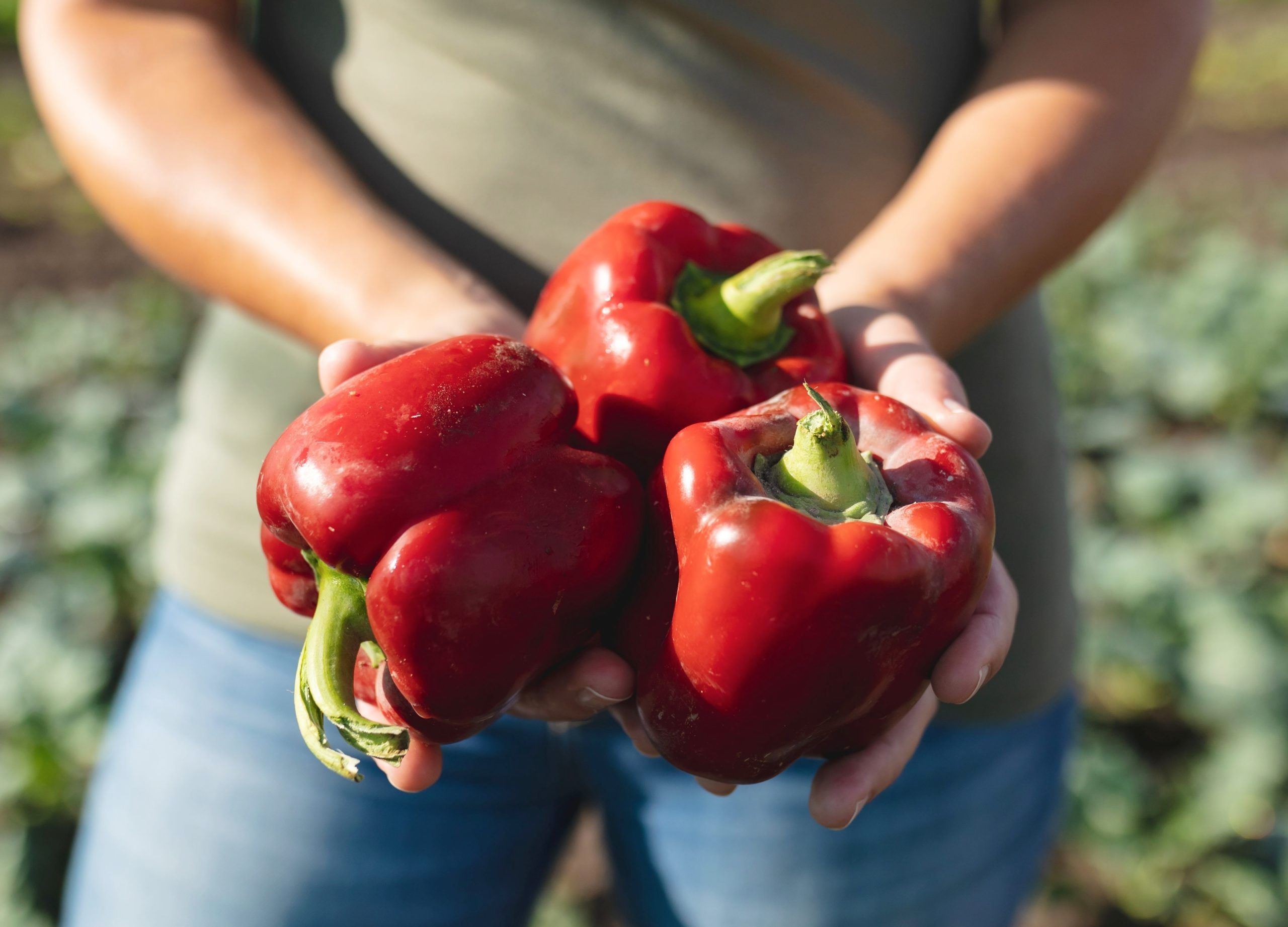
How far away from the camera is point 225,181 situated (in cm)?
172

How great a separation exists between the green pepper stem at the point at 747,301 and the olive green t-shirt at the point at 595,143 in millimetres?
258

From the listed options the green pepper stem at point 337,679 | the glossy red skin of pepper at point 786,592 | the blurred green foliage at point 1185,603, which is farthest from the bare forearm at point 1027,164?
the blurred green foliage at point 1185,603

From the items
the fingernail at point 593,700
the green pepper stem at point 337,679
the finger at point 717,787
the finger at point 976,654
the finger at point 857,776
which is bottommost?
the finger at point 717,787

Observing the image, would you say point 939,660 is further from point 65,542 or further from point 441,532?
point 65,542

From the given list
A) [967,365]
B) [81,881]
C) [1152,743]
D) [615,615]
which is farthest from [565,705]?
[1152,743]

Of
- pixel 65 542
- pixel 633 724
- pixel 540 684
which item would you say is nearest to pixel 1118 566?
pixel 633 724

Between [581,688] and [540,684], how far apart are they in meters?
0.08

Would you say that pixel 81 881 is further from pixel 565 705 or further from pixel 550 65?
pixel 550 65

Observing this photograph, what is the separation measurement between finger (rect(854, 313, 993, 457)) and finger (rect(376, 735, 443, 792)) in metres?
0.72

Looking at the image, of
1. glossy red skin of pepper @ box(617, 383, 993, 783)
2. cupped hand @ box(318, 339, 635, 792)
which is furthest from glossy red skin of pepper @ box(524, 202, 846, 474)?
cupped hand @ box(318, 339, 635, 792)

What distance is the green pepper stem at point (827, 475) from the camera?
4.07 ft

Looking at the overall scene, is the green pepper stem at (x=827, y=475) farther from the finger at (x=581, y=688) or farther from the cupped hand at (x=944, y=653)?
the finger at (x=581, y=688)

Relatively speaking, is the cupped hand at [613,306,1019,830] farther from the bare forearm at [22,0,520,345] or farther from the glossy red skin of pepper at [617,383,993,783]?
the bare forearm at [22,0,520,345]

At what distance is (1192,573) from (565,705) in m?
3.13
